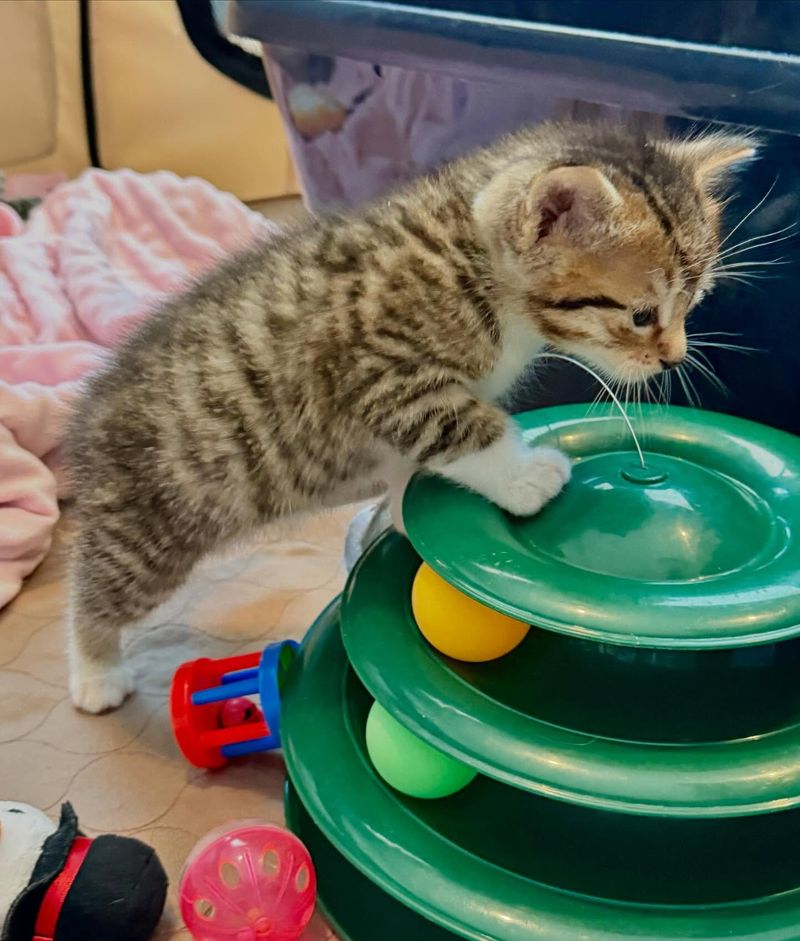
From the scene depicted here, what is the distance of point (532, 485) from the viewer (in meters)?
1.05

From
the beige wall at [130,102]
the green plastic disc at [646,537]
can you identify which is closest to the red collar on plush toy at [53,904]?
the green plastic disc at [646,537]

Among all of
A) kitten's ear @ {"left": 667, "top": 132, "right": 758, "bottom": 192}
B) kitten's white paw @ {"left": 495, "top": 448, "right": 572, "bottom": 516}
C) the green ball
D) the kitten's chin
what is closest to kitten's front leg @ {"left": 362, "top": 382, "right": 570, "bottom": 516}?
kitten's white paw @ {"left": 495, "top": 448, "right": 572, "bottom": 516}

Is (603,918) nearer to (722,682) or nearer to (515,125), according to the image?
(722,682)

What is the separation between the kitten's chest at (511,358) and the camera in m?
1.16

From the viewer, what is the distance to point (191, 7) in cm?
205

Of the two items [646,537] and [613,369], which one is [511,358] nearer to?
[613,369]

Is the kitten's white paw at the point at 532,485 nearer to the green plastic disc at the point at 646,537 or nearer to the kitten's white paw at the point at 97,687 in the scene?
the green plastic disc at the point at 646,537

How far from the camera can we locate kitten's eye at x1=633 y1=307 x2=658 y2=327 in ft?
3.50

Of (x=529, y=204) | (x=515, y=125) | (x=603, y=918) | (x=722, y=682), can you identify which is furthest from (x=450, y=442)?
(x=515, y=125)

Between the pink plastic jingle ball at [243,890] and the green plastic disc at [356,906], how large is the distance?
11cm

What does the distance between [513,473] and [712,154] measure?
1.53 ft

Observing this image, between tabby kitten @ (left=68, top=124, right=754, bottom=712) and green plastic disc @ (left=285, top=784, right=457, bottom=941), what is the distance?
0.40 metres

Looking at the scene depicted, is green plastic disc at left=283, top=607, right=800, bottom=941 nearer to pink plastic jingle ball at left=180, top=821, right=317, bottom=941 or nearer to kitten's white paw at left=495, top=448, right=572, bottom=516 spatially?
pink plastic jingle ball at left=180, top=821, right=317, bottom=941

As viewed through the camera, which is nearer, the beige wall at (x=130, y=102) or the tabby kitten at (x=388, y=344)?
the tabby kitten at (x=388, y=344)
